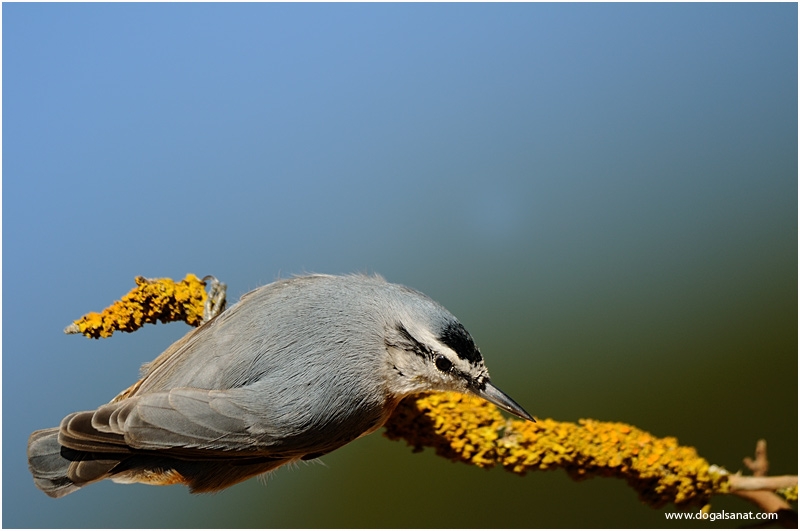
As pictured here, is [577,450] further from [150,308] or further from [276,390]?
[150,308]

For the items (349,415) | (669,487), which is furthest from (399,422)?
(669,487)

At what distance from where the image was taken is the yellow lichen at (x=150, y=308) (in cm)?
177

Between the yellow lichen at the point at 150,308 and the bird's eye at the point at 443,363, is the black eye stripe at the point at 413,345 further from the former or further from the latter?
the yellow lichen at the point at 150,308

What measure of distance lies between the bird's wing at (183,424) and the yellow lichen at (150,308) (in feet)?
0.80

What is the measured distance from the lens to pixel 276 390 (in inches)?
62.8

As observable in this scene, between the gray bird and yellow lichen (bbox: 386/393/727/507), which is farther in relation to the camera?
yellow lichen (bbox: 386/393/727/507)

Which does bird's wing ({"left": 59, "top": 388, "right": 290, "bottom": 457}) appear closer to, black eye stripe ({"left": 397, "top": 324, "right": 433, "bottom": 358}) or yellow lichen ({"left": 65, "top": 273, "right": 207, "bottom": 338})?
yellow lichen ({"left": 65, "top": 273, "right": 207, "bottom": 338})

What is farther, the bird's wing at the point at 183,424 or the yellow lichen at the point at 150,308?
the yellow lichen at the point at 150,308

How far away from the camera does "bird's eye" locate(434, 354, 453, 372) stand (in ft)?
5.32

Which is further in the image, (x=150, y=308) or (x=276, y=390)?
(x=150, y=308)

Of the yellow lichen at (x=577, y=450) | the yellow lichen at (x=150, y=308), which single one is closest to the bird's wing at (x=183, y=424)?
the yellow lichen at (x=150, y=308)

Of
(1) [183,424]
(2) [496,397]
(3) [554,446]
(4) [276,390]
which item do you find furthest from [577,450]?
(1) [183,424]

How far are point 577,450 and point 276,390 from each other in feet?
2.74

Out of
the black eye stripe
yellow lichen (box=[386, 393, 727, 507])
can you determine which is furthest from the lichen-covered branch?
the black eye stripe
